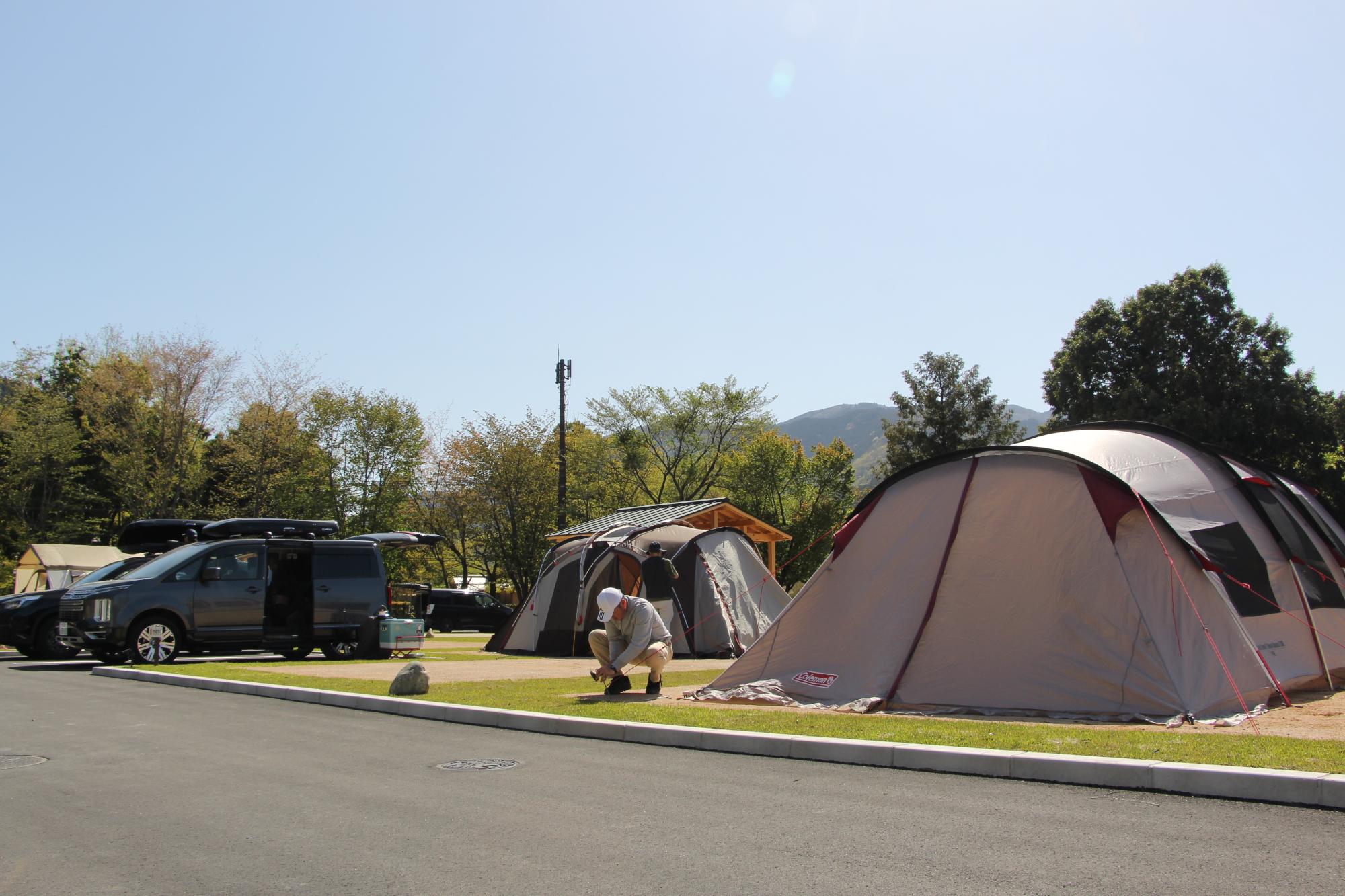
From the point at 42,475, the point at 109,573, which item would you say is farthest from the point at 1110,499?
the point at 42,475

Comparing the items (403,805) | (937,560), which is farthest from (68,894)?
(937,560)

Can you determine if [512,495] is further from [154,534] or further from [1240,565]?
[1240,565]

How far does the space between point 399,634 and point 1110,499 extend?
13336 millimetres

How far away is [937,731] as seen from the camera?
25.3 ft

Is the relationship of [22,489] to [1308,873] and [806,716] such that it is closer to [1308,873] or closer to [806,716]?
[806,716]

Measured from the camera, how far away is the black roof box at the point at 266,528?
1853cm

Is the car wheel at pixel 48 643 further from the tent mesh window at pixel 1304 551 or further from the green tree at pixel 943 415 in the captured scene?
the green tree at pixel 943 415

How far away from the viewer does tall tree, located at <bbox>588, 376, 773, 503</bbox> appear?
166 ft

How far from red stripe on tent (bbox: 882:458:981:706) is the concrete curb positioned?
233 cm

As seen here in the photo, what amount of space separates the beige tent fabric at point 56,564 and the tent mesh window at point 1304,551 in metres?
29.1

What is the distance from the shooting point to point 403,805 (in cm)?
575

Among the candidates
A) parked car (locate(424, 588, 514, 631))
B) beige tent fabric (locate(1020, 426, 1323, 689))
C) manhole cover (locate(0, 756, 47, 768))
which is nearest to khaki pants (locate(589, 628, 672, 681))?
beige tent fabric (locate(1020, 426, 1323, 689))

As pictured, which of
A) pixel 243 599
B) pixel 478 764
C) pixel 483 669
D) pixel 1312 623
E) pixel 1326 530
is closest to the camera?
pixel 478 764

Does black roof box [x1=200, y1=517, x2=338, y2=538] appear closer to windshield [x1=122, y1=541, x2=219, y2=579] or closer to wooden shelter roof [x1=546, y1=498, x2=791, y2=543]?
windshield [x1=122, y1=541, x2=219, y2=579]
